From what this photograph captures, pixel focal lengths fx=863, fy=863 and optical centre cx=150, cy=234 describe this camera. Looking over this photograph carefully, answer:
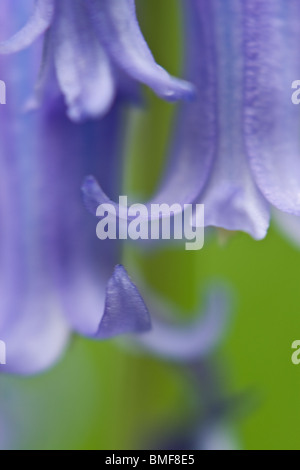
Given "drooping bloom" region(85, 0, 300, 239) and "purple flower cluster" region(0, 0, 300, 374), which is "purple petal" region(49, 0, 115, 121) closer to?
"purple flower cluster" region(0, 0, 300, 374)

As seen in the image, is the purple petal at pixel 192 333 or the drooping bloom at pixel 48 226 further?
the purple petal at pixel 192 333

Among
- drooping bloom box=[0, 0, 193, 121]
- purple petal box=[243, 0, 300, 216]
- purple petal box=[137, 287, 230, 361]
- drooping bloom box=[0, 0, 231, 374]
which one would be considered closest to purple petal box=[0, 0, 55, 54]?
drooping bloom box=[0, 0, 193, 121]

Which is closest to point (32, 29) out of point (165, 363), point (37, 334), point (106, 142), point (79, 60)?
point (79, 60)

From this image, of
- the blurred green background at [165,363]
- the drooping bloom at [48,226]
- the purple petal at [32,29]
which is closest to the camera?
the purple petal at [32,29]

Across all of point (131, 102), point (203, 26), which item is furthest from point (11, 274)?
point (203, 26)

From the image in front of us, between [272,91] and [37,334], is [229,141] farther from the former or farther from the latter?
[37,334]

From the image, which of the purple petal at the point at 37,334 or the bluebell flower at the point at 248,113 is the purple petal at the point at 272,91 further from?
the purple petal at the point at 37,334

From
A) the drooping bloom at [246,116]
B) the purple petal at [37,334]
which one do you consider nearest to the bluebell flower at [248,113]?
the drooping bloom at [246,116]
